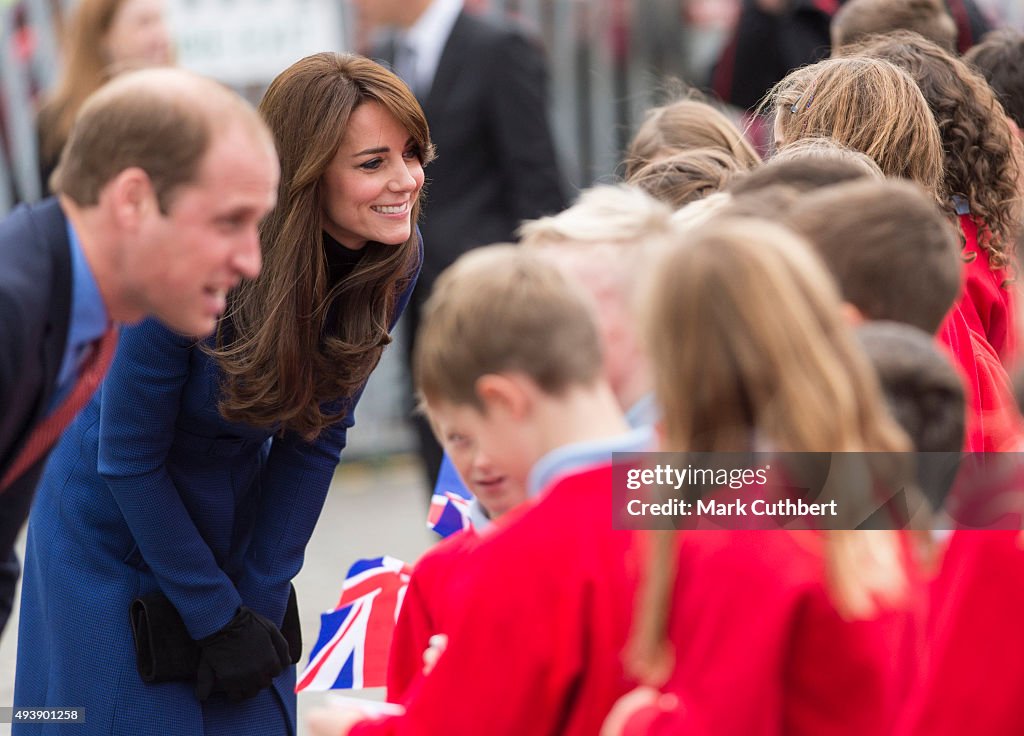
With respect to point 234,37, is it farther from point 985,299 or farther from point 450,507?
point 985,299

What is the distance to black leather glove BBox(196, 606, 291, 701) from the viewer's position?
2973 mm

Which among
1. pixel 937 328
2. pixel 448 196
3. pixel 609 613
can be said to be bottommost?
pixel 448 196

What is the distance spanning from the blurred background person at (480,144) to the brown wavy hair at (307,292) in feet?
6.27

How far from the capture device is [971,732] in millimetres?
1726

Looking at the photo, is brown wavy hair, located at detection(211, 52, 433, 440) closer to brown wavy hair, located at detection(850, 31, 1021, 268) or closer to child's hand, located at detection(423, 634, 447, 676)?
child's hand, located at detection(423, 634, 447, 676)

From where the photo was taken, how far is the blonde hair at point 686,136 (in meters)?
3.85

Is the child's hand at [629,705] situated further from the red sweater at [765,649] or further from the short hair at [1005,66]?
the short hair at [1005,66]

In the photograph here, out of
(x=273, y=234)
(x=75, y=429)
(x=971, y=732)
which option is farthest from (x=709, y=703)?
(x=75, y=429)

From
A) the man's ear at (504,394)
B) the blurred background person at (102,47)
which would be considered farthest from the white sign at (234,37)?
the man's ear at (504,394)

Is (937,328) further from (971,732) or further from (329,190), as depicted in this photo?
(329,190)

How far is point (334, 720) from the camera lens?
2.07 m

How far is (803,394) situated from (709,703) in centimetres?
37

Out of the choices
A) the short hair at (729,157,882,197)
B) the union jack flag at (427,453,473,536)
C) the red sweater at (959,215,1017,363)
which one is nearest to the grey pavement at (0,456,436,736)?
the union jack flag at (427,453,473,536)

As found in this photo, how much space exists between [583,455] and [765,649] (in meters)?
0.34
